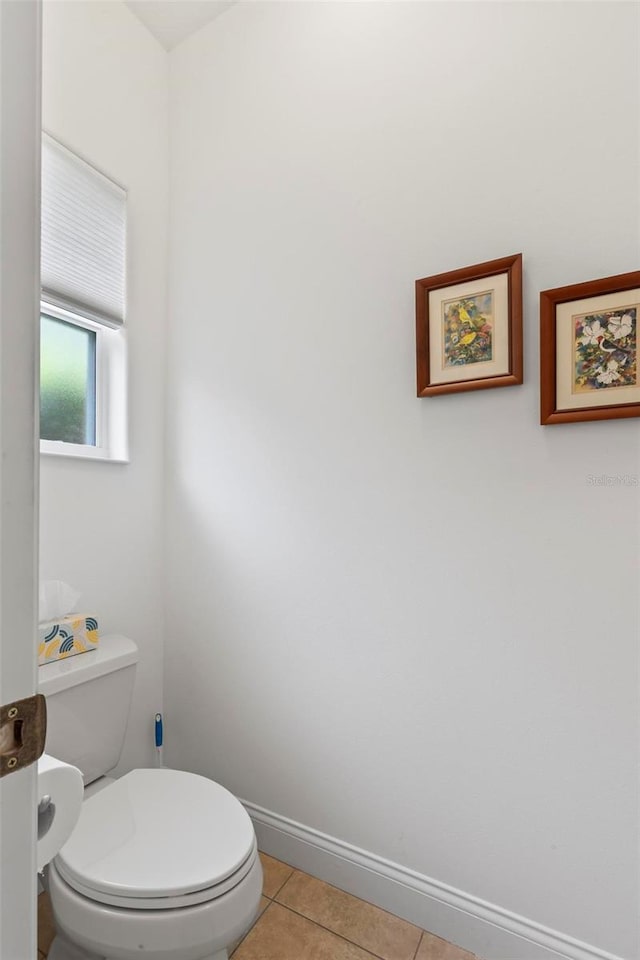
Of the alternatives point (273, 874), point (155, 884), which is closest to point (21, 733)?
point (155, 884)

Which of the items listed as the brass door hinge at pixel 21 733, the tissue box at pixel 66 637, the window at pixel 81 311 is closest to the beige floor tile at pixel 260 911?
the tissue box at pixel 66 637

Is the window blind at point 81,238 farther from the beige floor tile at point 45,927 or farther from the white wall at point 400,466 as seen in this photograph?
the beige floor tile at point 45,927

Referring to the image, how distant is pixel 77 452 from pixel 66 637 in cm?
53

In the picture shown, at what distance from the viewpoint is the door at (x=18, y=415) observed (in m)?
0.37

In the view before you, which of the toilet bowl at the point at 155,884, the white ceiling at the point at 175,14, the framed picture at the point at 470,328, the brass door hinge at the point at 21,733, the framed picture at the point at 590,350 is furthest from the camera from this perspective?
the white ceiling at the point at 175,14

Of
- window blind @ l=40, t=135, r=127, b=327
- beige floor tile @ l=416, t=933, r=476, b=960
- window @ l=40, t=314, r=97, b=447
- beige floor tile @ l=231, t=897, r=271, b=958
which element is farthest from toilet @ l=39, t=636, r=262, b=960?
window blind @ l=40, t=135, r=127, b=327

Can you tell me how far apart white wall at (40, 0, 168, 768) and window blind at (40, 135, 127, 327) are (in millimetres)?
50

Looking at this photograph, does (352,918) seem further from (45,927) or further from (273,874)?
(45,927)

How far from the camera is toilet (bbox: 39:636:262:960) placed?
35.8 inches

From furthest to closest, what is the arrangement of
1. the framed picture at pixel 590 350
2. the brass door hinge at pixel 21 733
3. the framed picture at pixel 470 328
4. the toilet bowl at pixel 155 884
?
the framed picture at pixel 470 328, the framed picture at pixel 590 350, the toilet bowl at pixel 155 884, the brass door hinge at pixel 21 733

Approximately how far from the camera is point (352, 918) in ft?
4.14

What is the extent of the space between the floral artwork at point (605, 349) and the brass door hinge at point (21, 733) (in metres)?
1.10

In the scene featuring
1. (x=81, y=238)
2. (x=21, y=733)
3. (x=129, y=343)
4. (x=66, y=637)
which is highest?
(x=81, y=238)

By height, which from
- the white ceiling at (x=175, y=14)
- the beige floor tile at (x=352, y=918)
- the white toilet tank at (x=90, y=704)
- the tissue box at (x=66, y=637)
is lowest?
the beige floor tile at (x=352, y=918)
